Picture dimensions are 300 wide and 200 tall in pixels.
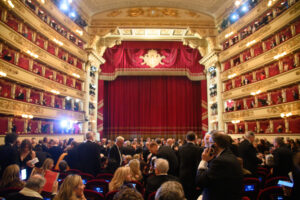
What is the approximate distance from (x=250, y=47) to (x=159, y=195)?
17.2 meters

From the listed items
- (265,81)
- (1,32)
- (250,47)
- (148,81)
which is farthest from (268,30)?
(1,32)

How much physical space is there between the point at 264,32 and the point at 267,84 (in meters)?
3.42

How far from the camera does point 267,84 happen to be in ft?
49.7

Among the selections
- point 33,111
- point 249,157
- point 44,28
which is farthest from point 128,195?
point 44,28

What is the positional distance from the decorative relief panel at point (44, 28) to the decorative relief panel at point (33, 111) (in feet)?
15.3

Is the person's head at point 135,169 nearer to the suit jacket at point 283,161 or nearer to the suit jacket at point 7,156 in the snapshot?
the suit jacket at point 7,156

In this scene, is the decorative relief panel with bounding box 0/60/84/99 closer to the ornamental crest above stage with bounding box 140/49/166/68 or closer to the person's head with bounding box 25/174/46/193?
the ornamental crest above stage with bounding box 140/49/166/68

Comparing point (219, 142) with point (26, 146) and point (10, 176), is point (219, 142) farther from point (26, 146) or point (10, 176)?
point (26, 146)

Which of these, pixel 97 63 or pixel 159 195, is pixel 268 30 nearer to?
pixel 97 63

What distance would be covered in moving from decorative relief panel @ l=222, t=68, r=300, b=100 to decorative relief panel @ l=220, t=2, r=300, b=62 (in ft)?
9.20

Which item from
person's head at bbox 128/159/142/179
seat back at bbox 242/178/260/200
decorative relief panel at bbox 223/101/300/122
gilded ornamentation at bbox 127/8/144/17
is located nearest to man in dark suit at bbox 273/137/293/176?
seat back at bbox 242/178/260/200

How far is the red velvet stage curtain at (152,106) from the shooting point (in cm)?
2455

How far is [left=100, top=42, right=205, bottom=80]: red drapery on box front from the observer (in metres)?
22.6

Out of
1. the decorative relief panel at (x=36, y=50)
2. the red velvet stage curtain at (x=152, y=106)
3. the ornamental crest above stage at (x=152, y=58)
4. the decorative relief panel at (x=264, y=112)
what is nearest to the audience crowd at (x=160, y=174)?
the decorative relief panel at (x=36, y=50)
